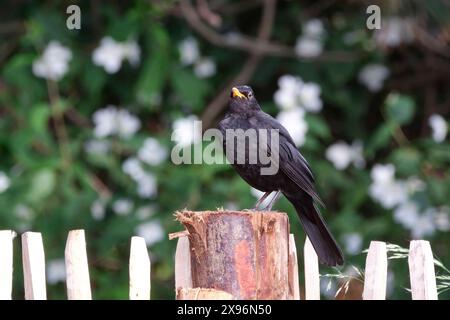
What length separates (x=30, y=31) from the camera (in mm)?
7312

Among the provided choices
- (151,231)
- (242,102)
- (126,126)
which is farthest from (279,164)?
(126,126)

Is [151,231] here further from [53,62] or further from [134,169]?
[53,62]

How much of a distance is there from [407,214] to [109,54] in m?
2.46

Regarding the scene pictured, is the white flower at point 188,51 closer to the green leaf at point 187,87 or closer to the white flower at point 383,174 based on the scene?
the green leaf at point 187,87

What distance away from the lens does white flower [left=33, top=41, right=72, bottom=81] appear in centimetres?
713

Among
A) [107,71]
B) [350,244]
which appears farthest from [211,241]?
[107,71]

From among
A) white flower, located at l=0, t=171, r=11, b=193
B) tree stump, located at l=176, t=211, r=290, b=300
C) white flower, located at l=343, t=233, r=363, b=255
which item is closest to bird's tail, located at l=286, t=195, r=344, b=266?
tree stump, located at l=176, t=211, r=290, b=300

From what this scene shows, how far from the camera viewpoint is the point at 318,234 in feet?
15.2

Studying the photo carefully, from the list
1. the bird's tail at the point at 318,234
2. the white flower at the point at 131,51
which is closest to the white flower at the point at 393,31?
the white flower at the point at 131,51

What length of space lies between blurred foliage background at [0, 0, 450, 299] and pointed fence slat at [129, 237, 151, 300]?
2.79 meters

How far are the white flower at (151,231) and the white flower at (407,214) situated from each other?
1.69m

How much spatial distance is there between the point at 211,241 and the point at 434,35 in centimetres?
440

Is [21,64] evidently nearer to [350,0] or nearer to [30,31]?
[30,31]

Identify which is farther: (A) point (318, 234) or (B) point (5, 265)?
(A) point (318, 234)
